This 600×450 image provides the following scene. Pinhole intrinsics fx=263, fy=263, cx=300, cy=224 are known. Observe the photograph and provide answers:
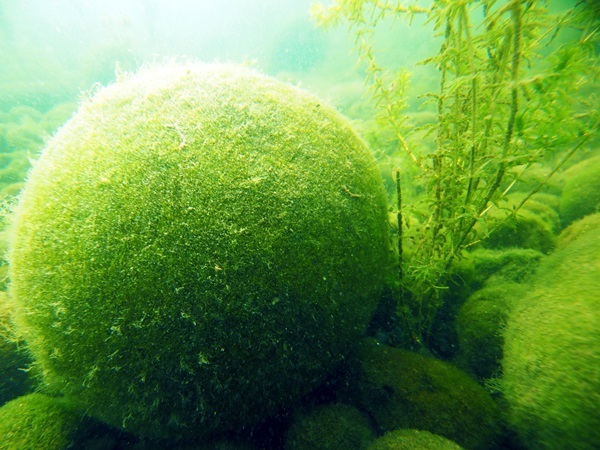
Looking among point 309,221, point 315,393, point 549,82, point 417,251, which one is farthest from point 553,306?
point 315,393

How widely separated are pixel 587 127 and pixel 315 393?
283cm

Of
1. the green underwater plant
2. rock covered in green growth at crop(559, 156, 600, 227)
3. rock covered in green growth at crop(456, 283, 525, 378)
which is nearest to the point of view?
the green underwater plant

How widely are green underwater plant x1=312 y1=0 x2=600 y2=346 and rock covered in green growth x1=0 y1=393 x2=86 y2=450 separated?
2938 millimetres

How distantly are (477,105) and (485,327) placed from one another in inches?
78.7

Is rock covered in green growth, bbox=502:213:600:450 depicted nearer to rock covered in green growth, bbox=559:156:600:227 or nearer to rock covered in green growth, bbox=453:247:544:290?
rock covered in green growth, bbox=453:247:544:290

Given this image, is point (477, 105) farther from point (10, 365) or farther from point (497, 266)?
point (10, 365)

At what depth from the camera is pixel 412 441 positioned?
1.78 metres

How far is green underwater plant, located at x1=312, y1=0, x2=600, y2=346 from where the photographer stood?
1.59m

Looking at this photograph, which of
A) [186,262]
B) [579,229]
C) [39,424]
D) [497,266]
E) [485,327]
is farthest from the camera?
[497,266]

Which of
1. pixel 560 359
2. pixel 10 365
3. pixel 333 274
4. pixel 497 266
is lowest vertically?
pixel 560 359

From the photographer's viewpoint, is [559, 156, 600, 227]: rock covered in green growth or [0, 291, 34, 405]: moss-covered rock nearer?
[0, 291, 34, 405]: moss-covered rock

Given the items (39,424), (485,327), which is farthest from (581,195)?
(39,424)

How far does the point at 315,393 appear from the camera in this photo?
2238mm

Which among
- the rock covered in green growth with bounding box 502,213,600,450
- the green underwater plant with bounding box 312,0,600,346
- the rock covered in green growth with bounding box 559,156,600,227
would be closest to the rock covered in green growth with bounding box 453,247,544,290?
the green underwater plant with bounding box 312,0,600,346
